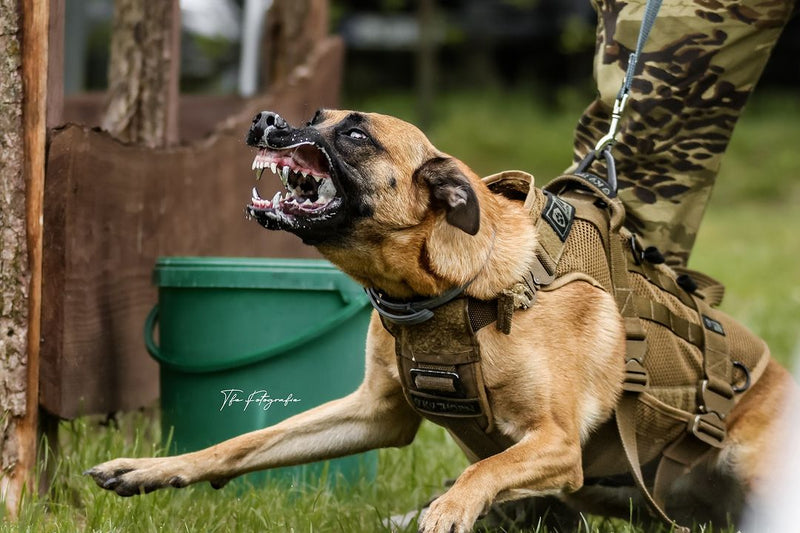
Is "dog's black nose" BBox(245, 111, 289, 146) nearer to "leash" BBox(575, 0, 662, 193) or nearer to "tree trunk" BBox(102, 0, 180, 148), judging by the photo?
"leash" BBox(575, 0, 662, 193)

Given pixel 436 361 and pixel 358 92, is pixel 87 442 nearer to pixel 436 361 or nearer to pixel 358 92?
pixel 436 361

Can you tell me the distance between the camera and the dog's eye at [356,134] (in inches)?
106

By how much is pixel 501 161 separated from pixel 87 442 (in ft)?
41.6

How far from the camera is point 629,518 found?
3.31 metres

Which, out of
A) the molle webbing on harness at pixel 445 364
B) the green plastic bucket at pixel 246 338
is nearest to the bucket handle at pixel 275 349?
the green plastic bucket at pixel 246 338

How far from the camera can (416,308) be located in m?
2.69

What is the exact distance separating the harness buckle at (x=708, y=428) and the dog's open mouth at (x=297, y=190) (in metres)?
1.29

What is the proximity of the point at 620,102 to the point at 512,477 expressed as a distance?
132 cm

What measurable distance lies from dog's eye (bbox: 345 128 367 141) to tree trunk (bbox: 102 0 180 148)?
5.90 ft

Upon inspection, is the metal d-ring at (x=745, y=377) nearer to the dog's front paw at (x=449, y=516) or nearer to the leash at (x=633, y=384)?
the leash at (x=633, y=384)

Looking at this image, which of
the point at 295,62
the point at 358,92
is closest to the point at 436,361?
the point at 295,62

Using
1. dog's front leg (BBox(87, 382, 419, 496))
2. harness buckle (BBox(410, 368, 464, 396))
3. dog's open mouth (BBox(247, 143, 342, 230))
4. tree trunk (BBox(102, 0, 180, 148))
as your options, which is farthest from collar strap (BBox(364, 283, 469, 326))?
tree trunk (BBox(102, 0, 180, 148))

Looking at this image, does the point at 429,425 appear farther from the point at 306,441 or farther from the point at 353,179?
the point at 353,179

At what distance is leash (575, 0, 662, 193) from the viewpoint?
131 inches
